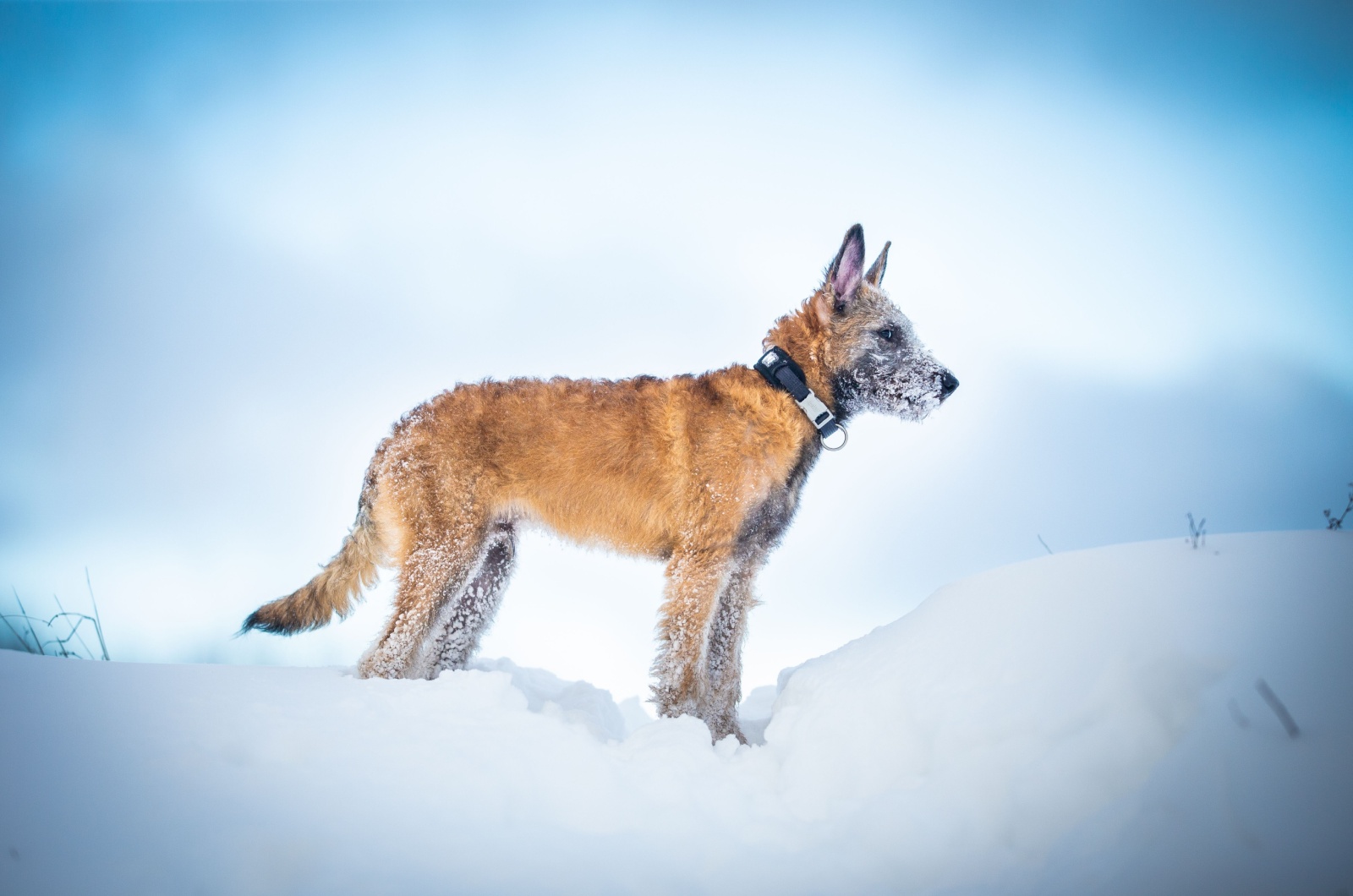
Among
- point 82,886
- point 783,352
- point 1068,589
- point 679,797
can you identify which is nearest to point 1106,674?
point 1068,589

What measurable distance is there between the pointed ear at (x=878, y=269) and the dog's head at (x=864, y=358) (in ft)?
1.88

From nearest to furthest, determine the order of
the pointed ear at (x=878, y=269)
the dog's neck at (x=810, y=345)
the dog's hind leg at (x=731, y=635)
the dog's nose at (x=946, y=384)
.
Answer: the dog's hind leg at (x=731, y=635)
the dog's neck at (x=810, y=345)
the dog's nose at (x=946, y=384)
the pointed ear at (x=878, y=269)

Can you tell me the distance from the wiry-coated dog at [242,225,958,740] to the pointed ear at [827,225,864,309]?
0.04 ft

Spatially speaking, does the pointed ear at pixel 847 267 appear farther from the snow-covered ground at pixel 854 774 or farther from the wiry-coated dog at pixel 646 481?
the snow-covered ground at pixel 854 774

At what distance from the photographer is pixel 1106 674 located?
2188 millimetres

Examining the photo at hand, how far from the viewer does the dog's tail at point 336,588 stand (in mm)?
4426

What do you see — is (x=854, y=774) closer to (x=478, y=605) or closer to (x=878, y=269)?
(x=478, y=605)

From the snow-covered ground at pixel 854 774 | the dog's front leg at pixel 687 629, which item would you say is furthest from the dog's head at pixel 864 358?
the snow-covered ground at pixel 854 774

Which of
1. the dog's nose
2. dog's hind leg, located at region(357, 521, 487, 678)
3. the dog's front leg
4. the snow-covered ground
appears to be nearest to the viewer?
the snow-covered ground

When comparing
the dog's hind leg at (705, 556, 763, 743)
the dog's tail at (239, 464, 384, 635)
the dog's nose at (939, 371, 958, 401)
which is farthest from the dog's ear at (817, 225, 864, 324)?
the dog's tail at (239, 464, 384, 635)

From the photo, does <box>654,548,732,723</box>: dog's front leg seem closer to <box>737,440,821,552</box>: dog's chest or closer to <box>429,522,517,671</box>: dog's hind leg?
<box>737,440,821,552</box>: dog's chest

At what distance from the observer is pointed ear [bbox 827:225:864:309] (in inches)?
179

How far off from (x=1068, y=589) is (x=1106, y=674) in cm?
64

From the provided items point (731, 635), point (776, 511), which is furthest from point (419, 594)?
point (776, 511)
